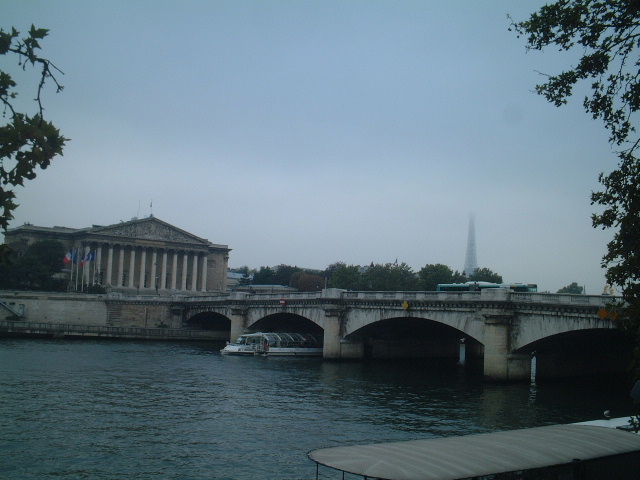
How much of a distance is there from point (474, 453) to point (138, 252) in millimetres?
138889

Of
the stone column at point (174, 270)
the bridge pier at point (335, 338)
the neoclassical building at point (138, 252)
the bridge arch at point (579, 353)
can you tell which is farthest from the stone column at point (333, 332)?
the stone column at point (174, 270)

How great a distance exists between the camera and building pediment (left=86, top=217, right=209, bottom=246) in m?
146

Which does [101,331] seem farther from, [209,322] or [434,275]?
[434,275]

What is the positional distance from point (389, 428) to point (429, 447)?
17622 millimetres

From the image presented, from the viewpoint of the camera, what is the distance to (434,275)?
13275 centimetres

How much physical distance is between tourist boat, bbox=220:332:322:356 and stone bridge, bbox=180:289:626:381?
343 centimetres

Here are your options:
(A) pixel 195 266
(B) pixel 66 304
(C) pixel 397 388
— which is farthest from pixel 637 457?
(A) pixel 195 266

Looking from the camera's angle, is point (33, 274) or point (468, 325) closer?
point (468, 325)

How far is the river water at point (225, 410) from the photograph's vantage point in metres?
27.9

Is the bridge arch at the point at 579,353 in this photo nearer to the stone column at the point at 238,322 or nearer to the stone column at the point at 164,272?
the stone column at the point at 238,322

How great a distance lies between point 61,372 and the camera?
172ft

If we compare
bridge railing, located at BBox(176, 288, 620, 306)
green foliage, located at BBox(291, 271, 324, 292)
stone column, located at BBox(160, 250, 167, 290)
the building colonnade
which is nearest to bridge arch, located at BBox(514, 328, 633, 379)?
bridge railing, located at BBox(176, 288, 620, 306)

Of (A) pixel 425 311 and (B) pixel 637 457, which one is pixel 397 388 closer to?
(A) pixel 425 311

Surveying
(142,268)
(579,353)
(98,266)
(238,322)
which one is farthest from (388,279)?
(579,353)
